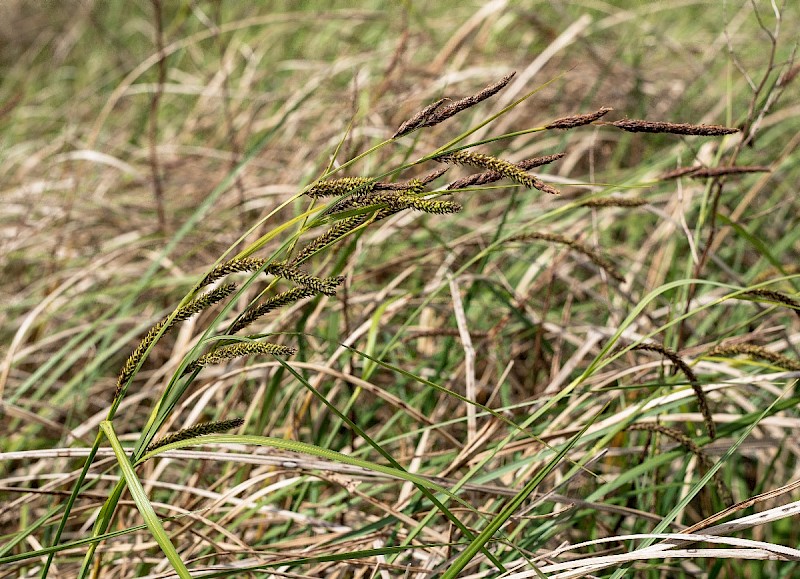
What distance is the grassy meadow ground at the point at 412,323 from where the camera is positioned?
109 centimetres

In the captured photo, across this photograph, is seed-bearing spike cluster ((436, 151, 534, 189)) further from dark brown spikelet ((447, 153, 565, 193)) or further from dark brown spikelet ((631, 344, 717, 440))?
dark brown spikelet ((631, 344, 717, 440))

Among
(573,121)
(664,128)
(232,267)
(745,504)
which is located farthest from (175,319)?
(745,504)

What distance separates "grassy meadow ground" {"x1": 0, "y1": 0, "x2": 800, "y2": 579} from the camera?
1.09 m

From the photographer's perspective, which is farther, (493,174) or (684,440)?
(684,440)

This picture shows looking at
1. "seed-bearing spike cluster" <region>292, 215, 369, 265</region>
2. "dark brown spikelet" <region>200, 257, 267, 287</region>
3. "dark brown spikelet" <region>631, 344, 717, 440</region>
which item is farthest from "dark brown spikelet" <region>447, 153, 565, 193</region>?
"dark brown spikelet" <region>631, 344, 717, 440</region>

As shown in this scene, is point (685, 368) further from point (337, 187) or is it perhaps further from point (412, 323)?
point (412, 323)

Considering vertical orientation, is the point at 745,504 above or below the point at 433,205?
below

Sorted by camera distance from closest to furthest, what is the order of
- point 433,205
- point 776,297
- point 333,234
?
1. point 433,205
2. point 333,234
3. point 776,297

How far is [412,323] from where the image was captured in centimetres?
210

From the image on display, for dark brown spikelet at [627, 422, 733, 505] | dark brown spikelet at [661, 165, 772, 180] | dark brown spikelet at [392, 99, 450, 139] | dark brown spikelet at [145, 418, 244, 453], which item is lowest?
dark brown spikelet at [627, 422, 733, 505]

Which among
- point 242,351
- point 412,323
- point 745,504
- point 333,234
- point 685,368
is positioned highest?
point 333,234

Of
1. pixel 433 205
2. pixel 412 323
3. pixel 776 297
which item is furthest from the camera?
pixel 412 323

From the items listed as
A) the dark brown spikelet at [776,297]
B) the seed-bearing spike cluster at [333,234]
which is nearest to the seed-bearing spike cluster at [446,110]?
the seed-bearing spike cluster at [333,234]

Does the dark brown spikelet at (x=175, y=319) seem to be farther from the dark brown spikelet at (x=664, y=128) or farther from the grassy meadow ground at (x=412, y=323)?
the dark brown spikelet at (x=664, y=128)
